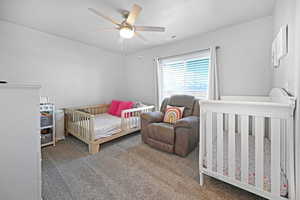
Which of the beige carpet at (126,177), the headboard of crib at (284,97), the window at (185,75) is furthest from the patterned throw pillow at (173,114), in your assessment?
the headboard of crib at (284,97)

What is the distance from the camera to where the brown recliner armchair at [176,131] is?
2.18 meters

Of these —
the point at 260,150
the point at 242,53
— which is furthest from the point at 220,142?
the point at 242,53

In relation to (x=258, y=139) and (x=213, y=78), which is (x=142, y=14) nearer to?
(x=213, y=78)

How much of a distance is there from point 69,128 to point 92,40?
2206mm

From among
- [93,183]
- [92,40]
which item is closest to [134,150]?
[93,183]

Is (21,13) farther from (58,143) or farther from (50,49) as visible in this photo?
(58,143)

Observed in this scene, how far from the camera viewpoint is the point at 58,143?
2.86m

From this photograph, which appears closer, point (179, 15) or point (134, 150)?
point (179, 15)

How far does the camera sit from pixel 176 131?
2268 mm

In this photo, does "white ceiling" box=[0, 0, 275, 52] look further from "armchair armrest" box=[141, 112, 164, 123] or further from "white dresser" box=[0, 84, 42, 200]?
"armchair armrest" box=[141, 112, 164, 123]

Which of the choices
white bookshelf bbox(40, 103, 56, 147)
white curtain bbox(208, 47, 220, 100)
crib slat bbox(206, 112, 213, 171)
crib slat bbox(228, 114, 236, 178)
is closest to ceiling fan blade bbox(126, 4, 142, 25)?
crib slat bbox(206, 112, 213, 171)

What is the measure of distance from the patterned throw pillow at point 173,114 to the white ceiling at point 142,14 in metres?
1.64

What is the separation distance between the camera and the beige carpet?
4.73 ft

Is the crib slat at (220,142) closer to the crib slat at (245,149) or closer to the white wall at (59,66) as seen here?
the crib slat at (245,149)
